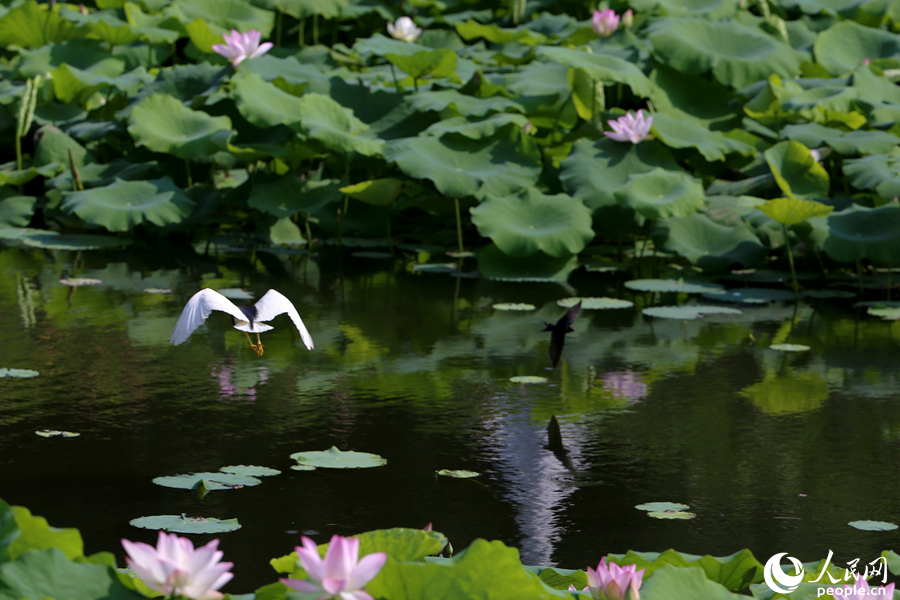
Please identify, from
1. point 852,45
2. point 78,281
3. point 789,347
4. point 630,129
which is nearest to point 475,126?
point 630,129

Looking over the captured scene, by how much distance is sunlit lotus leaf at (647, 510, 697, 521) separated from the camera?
216 cm

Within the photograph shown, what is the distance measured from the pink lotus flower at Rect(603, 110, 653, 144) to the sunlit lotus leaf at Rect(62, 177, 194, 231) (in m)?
1.96

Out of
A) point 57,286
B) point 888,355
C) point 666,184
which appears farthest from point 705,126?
point 57,286

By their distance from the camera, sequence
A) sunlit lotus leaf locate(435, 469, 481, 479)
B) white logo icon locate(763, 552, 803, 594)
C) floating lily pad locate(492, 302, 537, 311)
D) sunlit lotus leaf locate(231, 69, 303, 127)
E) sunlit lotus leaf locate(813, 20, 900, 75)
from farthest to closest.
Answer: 1. sunlit lotus leaf locate(813, 20, 900, 75)
2. sunlit lotus leaf locate(231, 69, 303, 127)
3. floating lily pad locate(492, 302, 537, 311)
4. sunlit lotus leaf locate(435, 469, 481, 479)
5. white logo icon locate(763, 552, 803, 594)

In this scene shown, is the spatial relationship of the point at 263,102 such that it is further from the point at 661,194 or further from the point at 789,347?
the point at 789,347

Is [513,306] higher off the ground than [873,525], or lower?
higher

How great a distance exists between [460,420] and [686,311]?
1.56 meters

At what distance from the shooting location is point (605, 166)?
5012 millimetres

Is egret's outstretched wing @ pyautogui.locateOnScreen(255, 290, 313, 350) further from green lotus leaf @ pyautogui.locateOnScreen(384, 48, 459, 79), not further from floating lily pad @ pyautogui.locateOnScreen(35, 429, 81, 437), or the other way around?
green lotus leaf @ pyautogui.locateOnScreen(384, 48, 459, 79)

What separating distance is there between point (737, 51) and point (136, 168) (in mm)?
3195

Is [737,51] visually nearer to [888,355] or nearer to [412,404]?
[888,355]

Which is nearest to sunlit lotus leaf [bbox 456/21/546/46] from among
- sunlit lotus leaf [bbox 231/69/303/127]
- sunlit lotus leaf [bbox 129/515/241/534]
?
sunlit lotus leaf [bbox 231/69/303/127]

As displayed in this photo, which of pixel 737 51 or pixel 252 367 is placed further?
pixel 737 51

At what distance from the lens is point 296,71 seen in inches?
233
